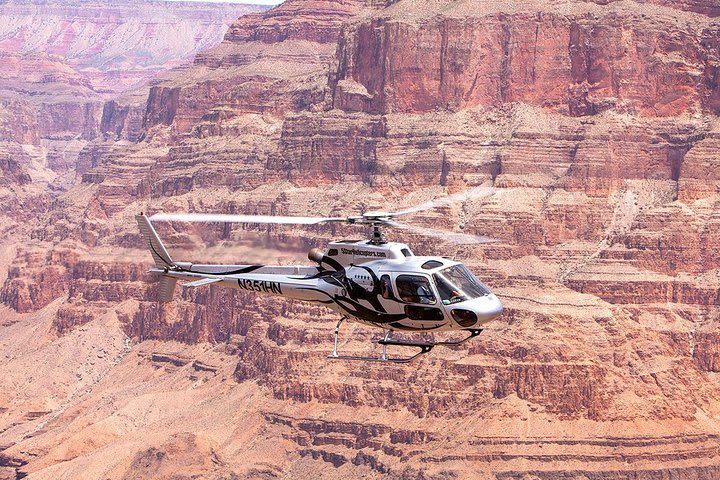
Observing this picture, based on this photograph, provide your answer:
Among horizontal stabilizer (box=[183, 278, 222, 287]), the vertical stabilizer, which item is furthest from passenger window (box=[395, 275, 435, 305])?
the vertical stabilizer

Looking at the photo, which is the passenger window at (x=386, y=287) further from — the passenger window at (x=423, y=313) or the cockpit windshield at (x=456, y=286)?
the cockpit windshield at (x=456, y=286)

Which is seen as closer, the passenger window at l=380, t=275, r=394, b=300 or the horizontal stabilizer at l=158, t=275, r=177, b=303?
the passenger window at l=380, t=275, r=394, b=300

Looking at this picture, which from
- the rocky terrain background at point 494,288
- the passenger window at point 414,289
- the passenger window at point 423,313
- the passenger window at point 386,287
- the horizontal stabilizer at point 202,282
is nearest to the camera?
the passenger window at point 423,313

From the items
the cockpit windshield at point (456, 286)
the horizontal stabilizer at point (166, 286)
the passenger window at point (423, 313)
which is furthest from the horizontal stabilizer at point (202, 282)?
the cockpit windshield at point (456, 286)

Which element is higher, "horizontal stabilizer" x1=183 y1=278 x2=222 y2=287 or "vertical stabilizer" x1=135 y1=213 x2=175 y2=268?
"vertical stabilizer" x1=135 y1=213 x2=175 y2=268

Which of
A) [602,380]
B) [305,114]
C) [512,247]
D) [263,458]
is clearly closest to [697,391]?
[602,380]

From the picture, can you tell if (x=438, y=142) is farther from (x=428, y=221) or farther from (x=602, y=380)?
(x=602, y=380)

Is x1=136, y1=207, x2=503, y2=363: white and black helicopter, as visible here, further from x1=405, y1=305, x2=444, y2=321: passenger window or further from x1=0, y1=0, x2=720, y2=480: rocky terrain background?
x1=0, y1=0, x2=720, y2=480: rocky terrain background
